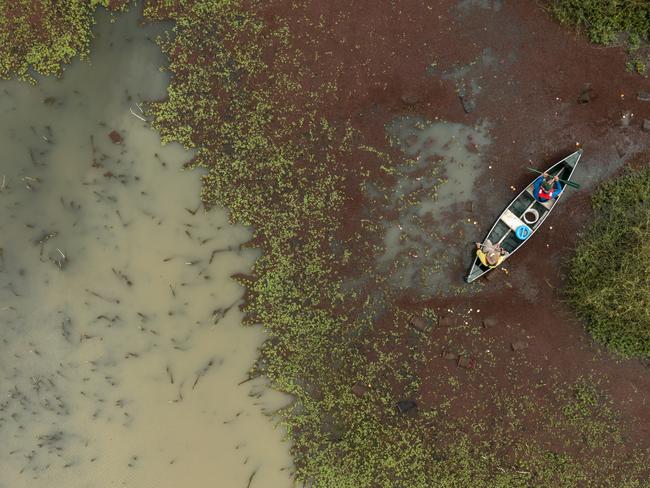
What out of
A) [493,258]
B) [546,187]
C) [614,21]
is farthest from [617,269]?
[614,21]

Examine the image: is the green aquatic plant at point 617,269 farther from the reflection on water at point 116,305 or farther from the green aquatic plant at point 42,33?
the green aquatic plant at point 42,33

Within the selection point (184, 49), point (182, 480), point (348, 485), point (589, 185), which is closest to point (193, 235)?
point (184, 49)

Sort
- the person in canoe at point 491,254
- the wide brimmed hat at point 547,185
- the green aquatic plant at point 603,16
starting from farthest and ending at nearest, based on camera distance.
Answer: the green aquatic plant at point 603,16 → the person in canoe at point 491,254 → the wide brimmed hat at point 547,185

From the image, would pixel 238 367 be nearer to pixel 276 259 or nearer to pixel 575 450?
pixel 276 259

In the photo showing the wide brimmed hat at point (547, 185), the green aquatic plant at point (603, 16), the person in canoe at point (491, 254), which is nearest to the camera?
the wide brimmed hat at point (547, 185)

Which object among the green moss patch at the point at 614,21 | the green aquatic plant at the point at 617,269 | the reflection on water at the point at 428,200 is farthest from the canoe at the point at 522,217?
the green moss patch at the point at 614,21
